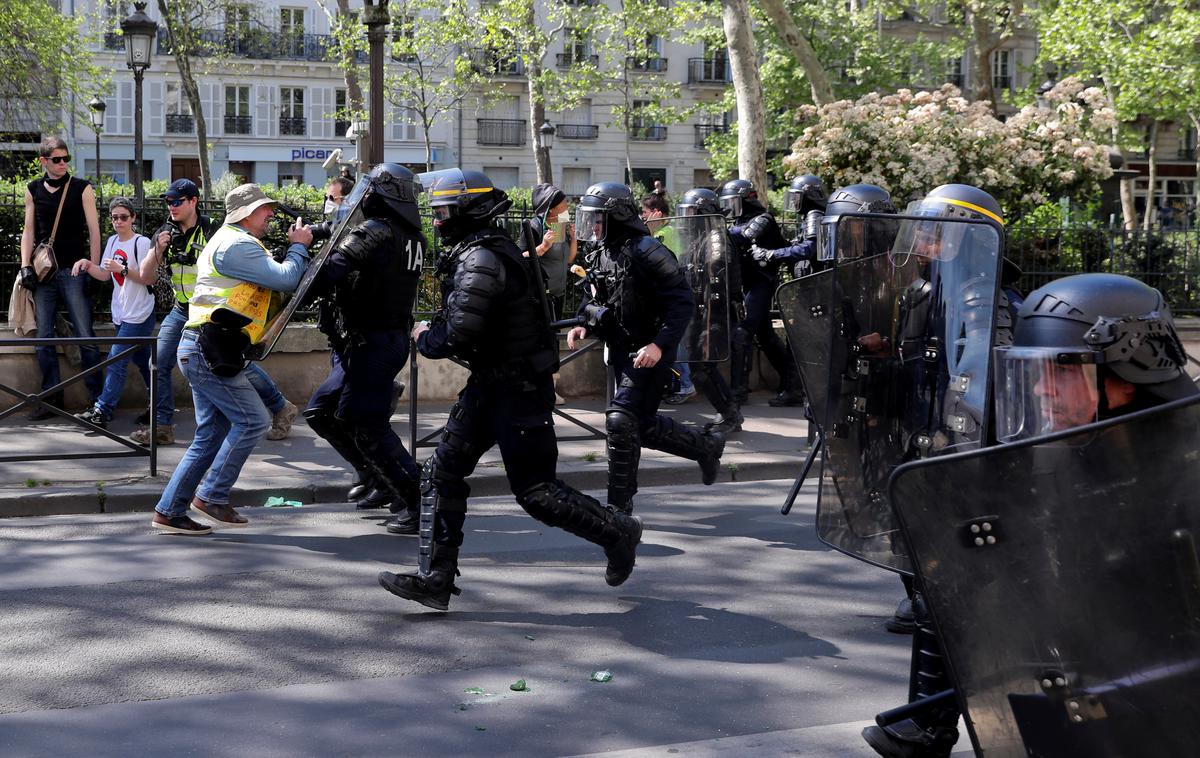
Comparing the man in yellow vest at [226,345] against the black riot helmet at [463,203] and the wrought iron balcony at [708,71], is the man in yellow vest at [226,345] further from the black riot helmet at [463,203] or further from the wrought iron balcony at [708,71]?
the wrought iron balcony at [708,71]

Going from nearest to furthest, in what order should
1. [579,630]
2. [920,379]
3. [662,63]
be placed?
[920,379] → [579,630] → [662,63]

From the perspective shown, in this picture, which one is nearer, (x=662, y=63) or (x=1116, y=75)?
(x=1116, y=75)

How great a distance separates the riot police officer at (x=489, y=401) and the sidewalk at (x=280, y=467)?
2771 millimetres

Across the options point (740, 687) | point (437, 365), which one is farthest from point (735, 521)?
point (437, 365)

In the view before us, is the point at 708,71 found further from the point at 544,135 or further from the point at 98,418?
the point at 98,418

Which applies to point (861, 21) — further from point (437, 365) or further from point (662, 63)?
point (437, 365)

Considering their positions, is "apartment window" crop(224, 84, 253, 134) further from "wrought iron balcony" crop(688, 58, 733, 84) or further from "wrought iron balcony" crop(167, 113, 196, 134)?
"wrought iron balcony" crop(688, 58, 733, 84)

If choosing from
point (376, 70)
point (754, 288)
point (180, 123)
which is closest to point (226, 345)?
point (376, 70)

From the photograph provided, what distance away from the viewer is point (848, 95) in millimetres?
35531

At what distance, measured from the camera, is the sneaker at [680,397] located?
10.8 meters

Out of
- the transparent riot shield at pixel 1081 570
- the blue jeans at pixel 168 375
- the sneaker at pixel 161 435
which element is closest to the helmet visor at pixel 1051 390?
the transparent riot shield at pixel 1081 570

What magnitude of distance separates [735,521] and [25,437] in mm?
4884

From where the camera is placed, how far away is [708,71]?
1999 inches

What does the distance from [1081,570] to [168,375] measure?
7.47m
